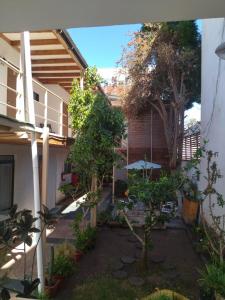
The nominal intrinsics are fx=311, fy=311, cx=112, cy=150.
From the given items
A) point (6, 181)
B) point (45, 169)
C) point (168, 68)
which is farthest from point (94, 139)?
point (168, 68)

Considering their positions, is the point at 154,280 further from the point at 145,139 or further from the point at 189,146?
the point at 145,139

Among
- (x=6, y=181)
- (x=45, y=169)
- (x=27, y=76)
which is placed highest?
(x=27, y=76)

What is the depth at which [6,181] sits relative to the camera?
29.2 ft

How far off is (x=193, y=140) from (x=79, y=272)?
873 cm

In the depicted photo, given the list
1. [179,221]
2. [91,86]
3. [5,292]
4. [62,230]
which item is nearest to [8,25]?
[5,292]

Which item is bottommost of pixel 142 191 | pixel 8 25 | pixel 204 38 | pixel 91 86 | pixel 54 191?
pixel 54 191

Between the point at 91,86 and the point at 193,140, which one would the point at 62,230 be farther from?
the point at 193,140

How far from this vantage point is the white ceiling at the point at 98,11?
8.55 feet

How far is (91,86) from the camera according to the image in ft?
32.8

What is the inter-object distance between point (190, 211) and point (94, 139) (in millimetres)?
4924

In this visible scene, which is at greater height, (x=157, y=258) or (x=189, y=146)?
(x=189, y=146)

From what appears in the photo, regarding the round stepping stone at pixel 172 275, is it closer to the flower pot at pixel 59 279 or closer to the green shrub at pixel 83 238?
the flower pot at pixel 59 279

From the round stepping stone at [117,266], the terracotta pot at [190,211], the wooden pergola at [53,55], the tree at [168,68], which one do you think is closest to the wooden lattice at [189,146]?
the tree at [168,68]

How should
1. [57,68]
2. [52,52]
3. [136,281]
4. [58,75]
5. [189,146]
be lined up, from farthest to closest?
[189,146] → [58,75] → [57,68] → [52,52] → [136,281]
